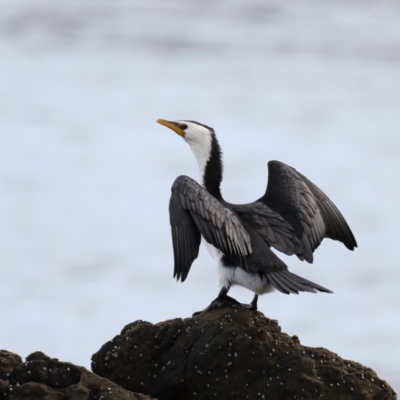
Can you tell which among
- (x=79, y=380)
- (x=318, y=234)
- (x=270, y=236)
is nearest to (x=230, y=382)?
(x=79, y=380)

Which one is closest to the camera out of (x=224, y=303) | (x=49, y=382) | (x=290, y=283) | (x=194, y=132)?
(x=49, y=382)

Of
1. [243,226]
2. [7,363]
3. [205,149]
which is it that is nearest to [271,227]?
[243,226]

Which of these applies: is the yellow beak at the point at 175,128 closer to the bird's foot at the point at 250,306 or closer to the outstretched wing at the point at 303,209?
the outstretched wing at the point at 303,209

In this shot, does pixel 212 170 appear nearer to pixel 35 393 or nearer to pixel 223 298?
pixel 223 298

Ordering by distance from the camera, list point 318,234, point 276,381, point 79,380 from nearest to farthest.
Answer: point 79,380 → point 276,381 → point 318,234

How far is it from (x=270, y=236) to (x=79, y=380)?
401 cm

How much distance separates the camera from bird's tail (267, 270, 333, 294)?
1231 centimetres

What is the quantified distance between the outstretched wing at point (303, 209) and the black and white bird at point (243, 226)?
0.01 meters

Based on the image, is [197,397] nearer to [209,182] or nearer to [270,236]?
[270,236]

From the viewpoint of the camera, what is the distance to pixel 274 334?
11.6 metres

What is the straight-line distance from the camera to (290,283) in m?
12.5

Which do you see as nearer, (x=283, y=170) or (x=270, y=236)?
(x=270, y=236)

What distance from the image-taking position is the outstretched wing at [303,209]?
1422cm

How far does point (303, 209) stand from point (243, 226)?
1202mm
